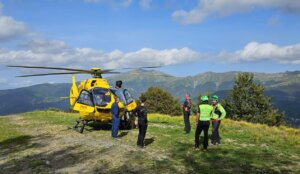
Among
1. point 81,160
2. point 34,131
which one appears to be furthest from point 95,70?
point 81,160

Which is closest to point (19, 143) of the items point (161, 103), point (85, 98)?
point (85, 98)

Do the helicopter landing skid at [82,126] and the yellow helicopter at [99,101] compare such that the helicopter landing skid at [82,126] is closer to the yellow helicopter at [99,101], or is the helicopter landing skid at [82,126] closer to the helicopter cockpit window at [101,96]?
the yellow helicopter at [99,101]

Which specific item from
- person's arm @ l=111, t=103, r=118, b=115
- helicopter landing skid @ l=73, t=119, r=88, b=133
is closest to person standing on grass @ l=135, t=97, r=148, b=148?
person's arm @ l=111, t=103, r=118, b=115

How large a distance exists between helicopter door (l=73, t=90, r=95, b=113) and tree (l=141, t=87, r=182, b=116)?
64139 millimetres

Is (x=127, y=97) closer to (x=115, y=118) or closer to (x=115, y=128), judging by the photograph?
(x=115, y=118)

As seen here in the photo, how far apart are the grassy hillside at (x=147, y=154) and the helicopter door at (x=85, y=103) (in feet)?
5.10

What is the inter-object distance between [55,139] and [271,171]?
40.4 feet

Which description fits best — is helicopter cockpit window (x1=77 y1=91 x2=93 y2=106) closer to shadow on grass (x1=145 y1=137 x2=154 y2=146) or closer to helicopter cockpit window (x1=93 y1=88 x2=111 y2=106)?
helicopter cockpit window (x1=93 y1=88 x2=111 y2=106)

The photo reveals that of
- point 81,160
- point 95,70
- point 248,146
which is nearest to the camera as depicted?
point 81,160

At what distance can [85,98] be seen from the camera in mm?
22984

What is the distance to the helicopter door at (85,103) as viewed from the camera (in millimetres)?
22406

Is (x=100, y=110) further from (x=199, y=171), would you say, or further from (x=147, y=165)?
(x=199, y=171)

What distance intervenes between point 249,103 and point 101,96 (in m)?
56.0

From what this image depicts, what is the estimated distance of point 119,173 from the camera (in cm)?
1234
